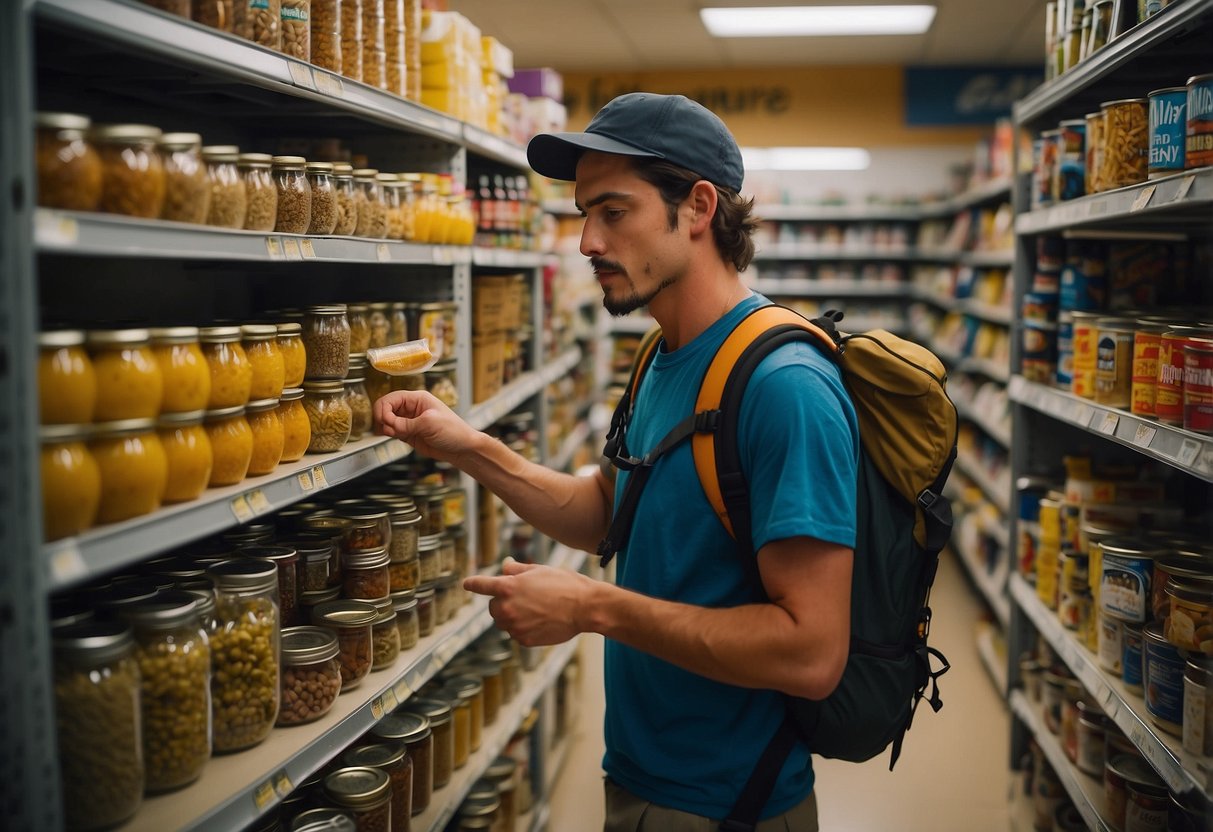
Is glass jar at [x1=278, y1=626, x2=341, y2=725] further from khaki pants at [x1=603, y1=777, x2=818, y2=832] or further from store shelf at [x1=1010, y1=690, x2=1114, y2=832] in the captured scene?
store shelf at [x1=1010, y1=690, x2=1114, y2=832]

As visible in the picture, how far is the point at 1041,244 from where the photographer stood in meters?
3.45

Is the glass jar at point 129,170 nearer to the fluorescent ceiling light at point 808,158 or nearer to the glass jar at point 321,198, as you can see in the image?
the glass jar at point 321,198

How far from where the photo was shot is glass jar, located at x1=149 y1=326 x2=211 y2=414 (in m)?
1.46

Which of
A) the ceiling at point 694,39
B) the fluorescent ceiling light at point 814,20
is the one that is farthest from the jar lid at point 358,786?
the fluorescent ceiling light at point 814,20

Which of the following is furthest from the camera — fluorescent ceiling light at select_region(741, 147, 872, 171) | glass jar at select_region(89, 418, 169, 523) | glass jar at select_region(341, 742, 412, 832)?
fluorescent ceiling light at select_region(741, 147, 872, 171)

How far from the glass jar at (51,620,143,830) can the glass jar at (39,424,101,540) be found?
0.19 m

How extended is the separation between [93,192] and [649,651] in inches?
41.2

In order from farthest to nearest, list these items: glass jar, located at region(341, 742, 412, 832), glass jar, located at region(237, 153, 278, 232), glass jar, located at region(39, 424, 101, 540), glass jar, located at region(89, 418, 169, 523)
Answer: glass jar, located at region(341, 742, 412, 832) → glass jar, located at region(237, 153, 278, 232) → glass jar, located at region(89, 418, 169, 523) → glass jar, located at region(39, 424, 101, 540)

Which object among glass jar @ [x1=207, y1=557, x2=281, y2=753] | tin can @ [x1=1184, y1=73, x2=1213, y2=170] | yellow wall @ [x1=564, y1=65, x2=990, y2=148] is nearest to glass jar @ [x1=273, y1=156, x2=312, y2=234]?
glass jar @ [x1=207, y1=557, x2=281, y2=753]

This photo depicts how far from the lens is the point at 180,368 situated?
1478mm

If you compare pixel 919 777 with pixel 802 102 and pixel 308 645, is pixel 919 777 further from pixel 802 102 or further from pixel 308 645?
pixel 802 102

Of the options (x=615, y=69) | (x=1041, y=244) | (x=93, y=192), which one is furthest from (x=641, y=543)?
(x=615, y=69)

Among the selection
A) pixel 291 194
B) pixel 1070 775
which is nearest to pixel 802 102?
pixel 1070 775

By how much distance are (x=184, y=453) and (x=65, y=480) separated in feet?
0.79
